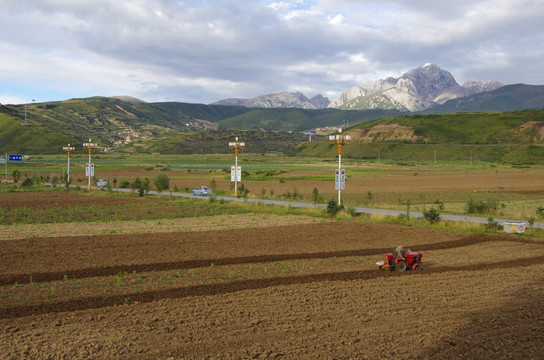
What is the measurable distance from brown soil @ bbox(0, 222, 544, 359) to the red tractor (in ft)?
1.69

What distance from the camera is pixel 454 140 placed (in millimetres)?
165250

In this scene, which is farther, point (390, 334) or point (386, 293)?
point (386, 293)

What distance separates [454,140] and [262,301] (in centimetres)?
16506

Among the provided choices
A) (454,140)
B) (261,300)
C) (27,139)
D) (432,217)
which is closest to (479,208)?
(432,217)

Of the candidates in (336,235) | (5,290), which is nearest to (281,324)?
(5,290)

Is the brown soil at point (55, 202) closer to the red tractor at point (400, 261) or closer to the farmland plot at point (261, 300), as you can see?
the farmland plot at point (261, 300)

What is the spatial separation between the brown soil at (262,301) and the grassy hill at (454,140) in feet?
424

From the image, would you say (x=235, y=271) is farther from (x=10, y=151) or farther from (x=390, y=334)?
(x=10, y=151)

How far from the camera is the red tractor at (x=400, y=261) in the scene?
1755cm

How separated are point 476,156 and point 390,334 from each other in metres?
146

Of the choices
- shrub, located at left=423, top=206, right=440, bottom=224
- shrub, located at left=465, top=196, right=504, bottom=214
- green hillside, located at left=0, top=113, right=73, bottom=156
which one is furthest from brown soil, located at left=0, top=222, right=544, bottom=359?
green hillside, located at left=0, top=113, right=73, bottom=156

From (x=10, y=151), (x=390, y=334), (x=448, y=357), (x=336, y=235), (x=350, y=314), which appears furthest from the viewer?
(x=10, y=151)

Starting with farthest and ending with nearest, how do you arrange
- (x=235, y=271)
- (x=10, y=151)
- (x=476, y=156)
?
(x=10, y=151) → (x=476, y=156) → (x=235, y=271)

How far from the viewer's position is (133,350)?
966 cm
